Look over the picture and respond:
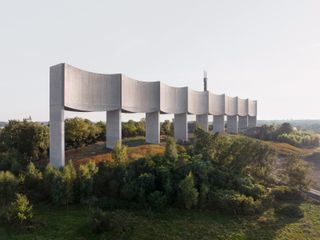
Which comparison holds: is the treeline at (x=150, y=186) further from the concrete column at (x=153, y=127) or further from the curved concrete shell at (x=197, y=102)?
the curved concrete shell at (x=197, y=102)

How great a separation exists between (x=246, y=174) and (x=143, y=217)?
42.8 ft

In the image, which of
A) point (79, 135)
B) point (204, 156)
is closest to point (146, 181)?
point (204, 156)

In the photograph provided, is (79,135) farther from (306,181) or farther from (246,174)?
(306,181)

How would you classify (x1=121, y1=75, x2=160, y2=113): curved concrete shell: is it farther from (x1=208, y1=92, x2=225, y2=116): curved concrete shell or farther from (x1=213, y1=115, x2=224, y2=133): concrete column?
(x1=213, y1=115, x2=224, y2=133): concrete column

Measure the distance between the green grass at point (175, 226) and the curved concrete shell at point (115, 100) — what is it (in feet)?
32.5

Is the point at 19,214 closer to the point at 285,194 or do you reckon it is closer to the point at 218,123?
the point at 285,194

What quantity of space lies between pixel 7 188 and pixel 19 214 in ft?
14.6

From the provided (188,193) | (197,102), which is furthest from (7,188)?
(197,102)

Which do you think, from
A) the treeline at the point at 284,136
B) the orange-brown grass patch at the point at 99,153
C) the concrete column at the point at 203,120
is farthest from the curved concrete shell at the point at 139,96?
the treeline at the point at 284,136

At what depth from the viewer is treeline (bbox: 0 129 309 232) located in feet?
74.8

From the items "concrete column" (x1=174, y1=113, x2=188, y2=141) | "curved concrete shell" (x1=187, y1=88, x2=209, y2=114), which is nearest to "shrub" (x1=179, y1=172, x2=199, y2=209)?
"concrete column" (x1=174, y1=113, x2=188, y2=141)

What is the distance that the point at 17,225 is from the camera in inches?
762

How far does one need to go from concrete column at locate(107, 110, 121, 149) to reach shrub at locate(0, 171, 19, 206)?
14305 mm

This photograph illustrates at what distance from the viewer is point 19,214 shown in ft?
63.5
